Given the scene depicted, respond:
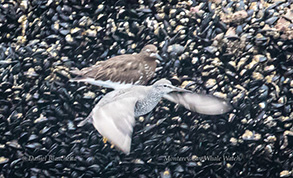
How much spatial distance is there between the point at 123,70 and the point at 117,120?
26 cm

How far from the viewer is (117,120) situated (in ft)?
4.23

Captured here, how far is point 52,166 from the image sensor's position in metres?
1.42

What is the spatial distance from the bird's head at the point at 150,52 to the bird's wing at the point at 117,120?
211 mm

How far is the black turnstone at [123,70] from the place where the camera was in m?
1.41

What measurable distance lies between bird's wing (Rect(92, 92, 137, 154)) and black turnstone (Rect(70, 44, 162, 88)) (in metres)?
0.09

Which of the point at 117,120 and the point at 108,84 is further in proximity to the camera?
the point at 108,84

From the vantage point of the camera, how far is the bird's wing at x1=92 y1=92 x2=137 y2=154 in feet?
4.25

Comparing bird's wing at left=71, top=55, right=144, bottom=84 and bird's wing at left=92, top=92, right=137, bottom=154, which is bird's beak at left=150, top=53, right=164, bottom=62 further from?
bird's wing at left=92, top=92, right=137, bottom=154

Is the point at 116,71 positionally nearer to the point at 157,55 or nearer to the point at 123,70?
the point at 123,70

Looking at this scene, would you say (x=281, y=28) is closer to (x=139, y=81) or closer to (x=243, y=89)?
(x=243, y=89)

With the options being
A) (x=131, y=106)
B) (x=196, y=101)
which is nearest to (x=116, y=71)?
(x=131, y=106)

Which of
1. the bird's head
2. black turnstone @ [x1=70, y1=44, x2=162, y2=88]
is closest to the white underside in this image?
black turnstone @ [x1=70, y1=44, x2=162, y2=88]

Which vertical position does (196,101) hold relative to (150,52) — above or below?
below

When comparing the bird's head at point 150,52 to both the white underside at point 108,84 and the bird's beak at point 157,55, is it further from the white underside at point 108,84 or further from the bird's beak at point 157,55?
the white underside at point 108,84
